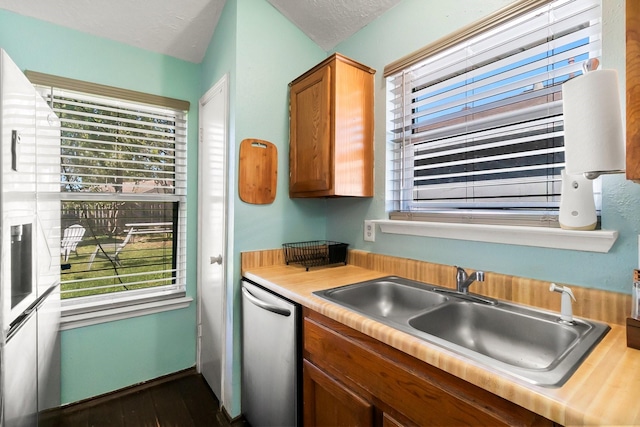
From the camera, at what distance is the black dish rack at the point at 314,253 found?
1901mm

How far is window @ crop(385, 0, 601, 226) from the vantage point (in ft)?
3.80

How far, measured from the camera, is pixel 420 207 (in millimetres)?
1663

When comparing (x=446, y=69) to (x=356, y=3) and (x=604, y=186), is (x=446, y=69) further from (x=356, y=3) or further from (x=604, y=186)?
(x=604, y=186)

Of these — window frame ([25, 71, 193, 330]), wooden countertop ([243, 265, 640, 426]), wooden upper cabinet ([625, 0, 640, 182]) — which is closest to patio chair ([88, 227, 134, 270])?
→ window frame ([25, 71, 193, 330])

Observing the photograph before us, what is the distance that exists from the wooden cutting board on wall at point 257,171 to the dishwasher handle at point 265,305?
56 centimetres

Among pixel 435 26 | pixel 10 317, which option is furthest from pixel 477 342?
pixel 10 317

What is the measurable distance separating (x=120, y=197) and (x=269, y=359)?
1540 millimetres

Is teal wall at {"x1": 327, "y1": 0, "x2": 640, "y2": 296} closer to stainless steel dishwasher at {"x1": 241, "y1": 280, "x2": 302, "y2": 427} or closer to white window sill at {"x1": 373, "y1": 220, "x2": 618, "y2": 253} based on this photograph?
white window sill at {"x1": 373, "y1": 220, "x2": 618, "y2": 253}

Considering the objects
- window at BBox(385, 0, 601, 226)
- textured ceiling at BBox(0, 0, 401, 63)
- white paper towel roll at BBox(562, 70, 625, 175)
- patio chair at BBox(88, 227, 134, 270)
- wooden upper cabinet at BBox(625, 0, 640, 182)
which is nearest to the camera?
wooden upper cabinet at BBox(625, 0, 640, 182)

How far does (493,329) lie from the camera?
45.1 inches

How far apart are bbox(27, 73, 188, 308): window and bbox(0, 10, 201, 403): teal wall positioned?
9 centimetres

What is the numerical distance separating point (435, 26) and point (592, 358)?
1513 mm

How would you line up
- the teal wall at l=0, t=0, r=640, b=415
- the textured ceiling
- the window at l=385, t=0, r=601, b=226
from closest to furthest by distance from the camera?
1. the window at l=385, t=0, r=601, b=226
2. the teal wall at l=0, t=0, r=640, b=415
3. the textured ceiling

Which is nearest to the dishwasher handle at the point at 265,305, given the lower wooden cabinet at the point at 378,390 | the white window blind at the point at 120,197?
the lower wooden cabinet at the point at 378,390
